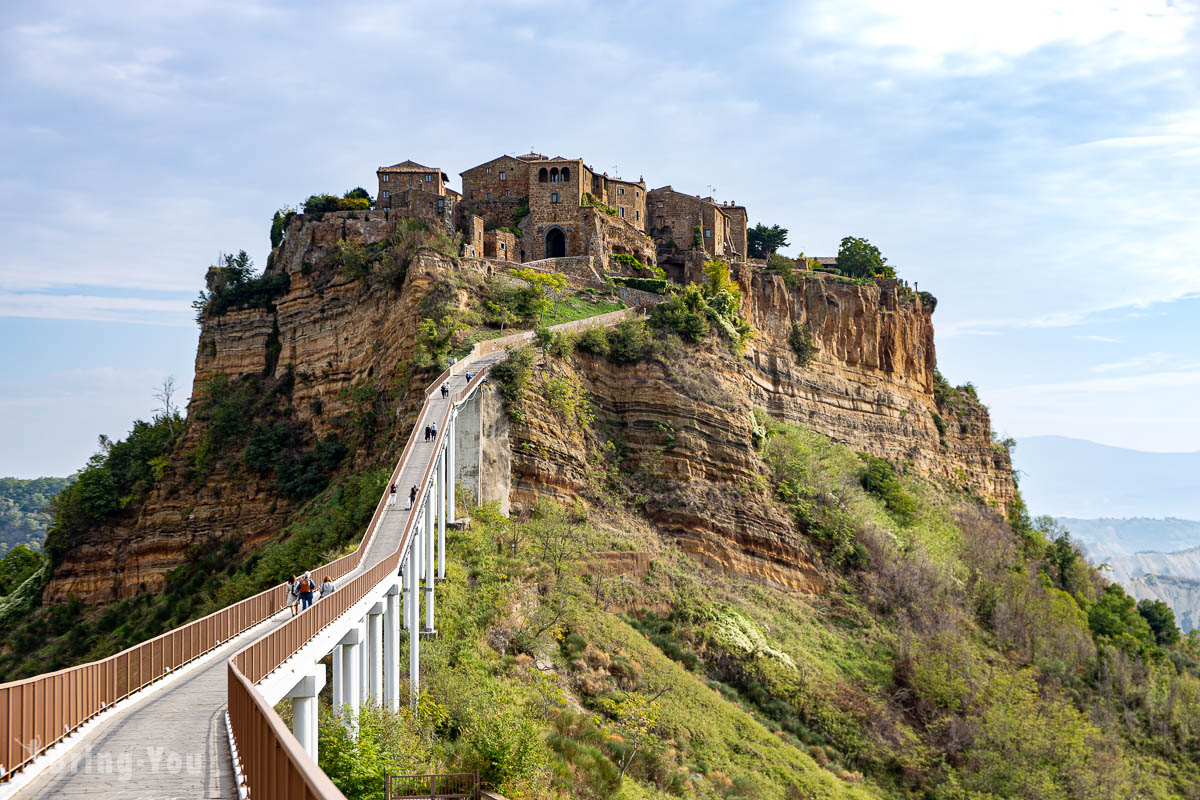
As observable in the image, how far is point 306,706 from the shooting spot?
1495cm

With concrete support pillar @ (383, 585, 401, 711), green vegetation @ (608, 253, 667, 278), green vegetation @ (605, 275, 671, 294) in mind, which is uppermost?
green vegetation @ (608, 253, 667, 278)

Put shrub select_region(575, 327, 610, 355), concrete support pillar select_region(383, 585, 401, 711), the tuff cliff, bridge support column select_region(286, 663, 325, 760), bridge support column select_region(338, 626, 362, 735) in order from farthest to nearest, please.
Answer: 1. shrub select_region(575, 327, 610, 355)
2. the tuff cliff
3. concrete support pillar select_region(383, 585, 401, 711)
4. bridge support column select_region(338, 626, 362, 735)
5. bridge support column select_region(286, 663, 325, 760)

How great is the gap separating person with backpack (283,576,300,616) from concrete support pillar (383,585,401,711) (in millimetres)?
3318

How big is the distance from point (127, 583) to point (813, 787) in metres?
37.5

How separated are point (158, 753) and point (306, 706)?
4.77 meters

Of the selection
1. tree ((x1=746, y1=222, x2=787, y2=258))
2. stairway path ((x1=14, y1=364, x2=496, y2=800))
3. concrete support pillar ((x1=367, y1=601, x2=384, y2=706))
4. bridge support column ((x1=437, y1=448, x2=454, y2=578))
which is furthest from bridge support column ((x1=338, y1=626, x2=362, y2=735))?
tree ((x1=746, y1=222, x2=787, y2=258))

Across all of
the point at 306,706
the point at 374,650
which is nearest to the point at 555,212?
the point at 374,650

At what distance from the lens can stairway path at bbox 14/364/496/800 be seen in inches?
365

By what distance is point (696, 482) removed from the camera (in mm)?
46906

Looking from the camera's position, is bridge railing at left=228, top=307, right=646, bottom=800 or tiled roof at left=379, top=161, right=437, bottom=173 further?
tiled roof at left=379, top=161, right=437, bottom=173

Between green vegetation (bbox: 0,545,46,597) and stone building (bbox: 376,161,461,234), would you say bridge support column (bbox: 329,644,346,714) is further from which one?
green vegetation (bbox: 0,545,46,597)

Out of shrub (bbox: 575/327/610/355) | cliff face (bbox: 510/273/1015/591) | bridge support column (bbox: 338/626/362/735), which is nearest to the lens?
bridge support column (bbox: 338/626/362/735)

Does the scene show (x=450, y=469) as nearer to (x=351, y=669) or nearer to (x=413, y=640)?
(x=413, y=640)

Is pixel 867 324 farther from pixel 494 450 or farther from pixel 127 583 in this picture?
pixel 127 583
